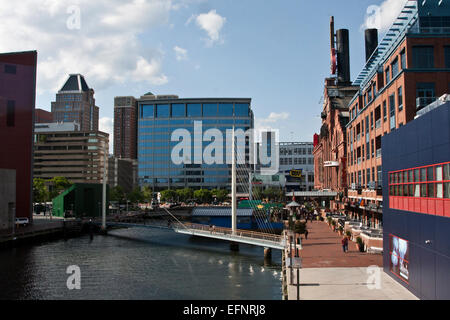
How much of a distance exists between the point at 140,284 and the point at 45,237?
114 ft

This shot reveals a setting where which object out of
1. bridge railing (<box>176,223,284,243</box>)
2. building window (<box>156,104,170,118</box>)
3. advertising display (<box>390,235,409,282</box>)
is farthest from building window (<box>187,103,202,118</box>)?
advertising display (<box>390,235,409,282</box>)

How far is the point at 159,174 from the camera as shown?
15588 centimetres

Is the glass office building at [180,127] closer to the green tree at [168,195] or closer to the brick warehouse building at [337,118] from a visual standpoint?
the green tree at [168,195]

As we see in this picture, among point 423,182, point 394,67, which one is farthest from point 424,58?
point 423,182

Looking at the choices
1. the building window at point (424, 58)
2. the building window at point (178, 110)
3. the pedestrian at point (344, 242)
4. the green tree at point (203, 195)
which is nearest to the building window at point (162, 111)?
the building window at point (178, 110)

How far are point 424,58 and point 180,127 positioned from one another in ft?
399

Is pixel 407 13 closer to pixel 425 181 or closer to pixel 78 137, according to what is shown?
pixel 425 181

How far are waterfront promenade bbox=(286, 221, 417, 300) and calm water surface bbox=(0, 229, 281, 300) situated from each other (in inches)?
140

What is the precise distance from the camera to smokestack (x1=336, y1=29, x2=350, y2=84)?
347 feet

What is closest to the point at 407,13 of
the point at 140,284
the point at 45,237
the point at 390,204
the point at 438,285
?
the point at 390,204

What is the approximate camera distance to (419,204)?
2053 cm

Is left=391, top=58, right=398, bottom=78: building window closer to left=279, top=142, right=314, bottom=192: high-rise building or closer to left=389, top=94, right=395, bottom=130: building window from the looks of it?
left=389, top=94, right=395, bottom=130: building window

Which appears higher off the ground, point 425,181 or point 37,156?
point 37,156
